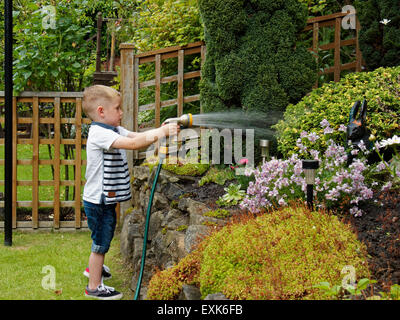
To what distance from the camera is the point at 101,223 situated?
13.0 feet

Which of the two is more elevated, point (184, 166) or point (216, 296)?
point (184, 166)

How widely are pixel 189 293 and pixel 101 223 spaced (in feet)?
4.47

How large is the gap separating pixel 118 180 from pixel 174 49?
8.20 feet

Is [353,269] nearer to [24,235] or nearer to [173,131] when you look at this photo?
[173,131]

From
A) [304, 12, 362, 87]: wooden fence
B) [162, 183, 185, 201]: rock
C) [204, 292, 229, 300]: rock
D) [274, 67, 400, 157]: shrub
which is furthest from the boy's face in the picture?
[304, 12, 362, 87]: wooden fence

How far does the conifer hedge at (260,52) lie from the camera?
4863mm

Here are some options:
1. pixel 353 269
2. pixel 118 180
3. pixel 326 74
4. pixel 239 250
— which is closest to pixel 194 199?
pixel 118 180

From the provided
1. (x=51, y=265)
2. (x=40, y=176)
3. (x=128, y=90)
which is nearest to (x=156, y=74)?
(x=128, y=90)

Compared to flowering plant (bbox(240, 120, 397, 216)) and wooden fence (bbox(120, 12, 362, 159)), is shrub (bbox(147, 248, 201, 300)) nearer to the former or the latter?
flowering plant (bbox(240, 120, 397, 216))

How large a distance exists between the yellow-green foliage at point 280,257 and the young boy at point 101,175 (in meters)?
1.09

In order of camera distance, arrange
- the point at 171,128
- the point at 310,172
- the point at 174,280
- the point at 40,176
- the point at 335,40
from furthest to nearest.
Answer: the point at 40,176
the point at 335,40
the point at 171,128
the point at 310,172
the point at 174,280

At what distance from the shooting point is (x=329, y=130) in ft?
12.4

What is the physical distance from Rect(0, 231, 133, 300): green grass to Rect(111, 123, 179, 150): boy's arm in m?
1.27

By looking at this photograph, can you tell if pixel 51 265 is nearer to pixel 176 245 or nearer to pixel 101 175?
pixel 101 175
